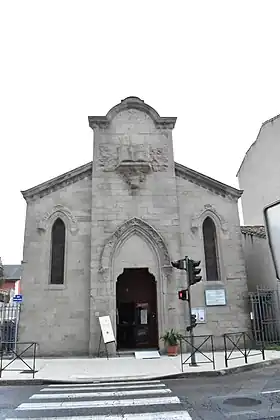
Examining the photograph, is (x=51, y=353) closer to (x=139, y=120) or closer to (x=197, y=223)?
(x=197, y=223)

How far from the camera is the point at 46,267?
55.5 feet

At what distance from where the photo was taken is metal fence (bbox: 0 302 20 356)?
16.1 meters

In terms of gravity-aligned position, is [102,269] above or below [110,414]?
above

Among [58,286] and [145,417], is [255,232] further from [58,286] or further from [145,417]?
[145,417]

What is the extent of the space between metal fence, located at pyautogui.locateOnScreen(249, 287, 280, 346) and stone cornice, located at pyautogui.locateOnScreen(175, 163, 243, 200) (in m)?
4.69

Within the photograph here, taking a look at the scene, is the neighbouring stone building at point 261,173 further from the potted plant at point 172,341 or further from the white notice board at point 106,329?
the white notice board at point 106,329

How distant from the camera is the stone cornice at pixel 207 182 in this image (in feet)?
61.2

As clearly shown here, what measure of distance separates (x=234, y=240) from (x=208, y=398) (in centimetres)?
1081

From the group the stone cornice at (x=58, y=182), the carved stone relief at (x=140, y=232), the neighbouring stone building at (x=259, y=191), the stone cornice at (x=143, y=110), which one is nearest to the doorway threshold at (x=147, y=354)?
the carved stone relief at (x=140, y=232)

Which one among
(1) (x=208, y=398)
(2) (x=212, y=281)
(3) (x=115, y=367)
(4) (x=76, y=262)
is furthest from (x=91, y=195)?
(1) (x=208, y=398)

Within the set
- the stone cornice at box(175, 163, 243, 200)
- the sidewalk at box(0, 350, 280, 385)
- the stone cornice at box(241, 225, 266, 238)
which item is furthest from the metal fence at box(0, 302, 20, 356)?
the stone cornice at box(241, 225, 266, 238)

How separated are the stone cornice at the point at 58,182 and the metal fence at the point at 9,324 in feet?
16.1

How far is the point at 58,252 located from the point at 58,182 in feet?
10.8

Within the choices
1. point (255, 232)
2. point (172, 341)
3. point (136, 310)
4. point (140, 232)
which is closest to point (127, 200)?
point (140, 232)
